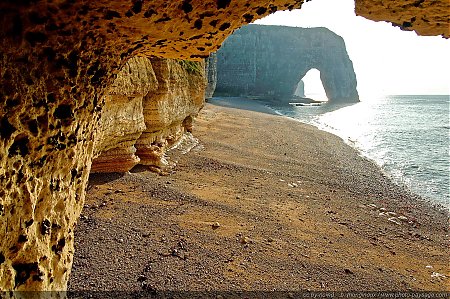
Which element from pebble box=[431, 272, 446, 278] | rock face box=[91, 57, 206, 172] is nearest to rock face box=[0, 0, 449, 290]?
rock face box=[91, 57, 206, 172]

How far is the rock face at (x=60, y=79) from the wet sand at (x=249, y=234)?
1.98 m

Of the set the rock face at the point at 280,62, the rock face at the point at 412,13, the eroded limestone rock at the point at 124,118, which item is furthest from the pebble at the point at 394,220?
the rock face at the point at 280,62

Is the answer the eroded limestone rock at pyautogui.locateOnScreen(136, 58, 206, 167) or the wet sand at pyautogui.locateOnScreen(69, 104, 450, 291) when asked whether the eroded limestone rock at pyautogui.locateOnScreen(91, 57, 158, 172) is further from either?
the eroded limestone rock at pyautogui.locateOnScreen(136, 58, 206, 167)

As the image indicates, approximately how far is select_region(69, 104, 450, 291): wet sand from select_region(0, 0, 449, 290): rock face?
1.98 meters

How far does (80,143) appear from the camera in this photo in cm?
261

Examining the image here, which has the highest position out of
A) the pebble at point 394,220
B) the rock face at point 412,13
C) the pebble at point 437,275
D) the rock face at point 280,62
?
the rock face at point 280,62

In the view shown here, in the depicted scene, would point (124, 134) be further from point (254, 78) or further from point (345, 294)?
point (254, 78)

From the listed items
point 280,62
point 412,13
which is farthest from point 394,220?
point 280,62

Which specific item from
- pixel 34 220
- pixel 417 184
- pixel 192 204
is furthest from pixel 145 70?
pixel 417 184

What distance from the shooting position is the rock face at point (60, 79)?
1.84 m

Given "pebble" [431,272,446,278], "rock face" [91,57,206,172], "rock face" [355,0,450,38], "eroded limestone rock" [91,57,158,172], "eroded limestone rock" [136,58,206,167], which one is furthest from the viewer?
"eroded limestone rock" [136,58,206,167]

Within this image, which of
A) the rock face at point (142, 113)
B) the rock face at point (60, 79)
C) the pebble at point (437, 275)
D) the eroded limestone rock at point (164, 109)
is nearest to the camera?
the rock face at point (60, 79)

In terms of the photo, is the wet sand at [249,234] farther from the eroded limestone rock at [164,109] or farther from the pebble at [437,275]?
the eroded limestone rock at [164,109]

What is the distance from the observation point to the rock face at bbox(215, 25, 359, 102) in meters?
62.5
